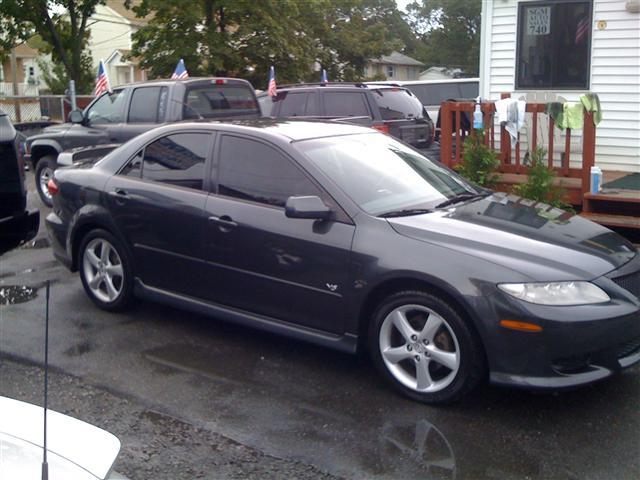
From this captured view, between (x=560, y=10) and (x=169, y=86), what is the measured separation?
5.54m

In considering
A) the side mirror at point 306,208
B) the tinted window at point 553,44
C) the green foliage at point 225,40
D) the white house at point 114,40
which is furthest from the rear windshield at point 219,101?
the white house at point 114,40

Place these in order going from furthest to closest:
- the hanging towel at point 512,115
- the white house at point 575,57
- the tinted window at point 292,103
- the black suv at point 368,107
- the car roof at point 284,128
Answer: the tinted window at point 292,103 → the black suv at point 368,107 → the white house at point 575,57 → the hanging towel at point 512,115 → the car roof at point 284,128

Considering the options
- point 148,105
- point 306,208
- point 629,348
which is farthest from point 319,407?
point 148,105

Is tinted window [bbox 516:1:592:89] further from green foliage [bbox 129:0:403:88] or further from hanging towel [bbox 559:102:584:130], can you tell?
green foliage [bbox 129:0:403:88]

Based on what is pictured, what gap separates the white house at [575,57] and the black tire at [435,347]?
7.34 m

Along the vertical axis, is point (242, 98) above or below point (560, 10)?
below

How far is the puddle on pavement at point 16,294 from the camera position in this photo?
272 inches

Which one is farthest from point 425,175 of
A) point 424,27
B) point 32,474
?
point 424,27

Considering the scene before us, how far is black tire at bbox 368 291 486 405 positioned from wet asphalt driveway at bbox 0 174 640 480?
111 millimetres

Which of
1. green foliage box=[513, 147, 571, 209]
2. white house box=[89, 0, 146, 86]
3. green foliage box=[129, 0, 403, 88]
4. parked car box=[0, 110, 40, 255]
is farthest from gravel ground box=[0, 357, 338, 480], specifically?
white house box=[89, 0, 146, 86]

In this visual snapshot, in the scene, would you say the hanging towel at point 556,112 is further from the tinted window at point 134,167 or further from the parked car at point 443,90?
the parked car at point 443,90

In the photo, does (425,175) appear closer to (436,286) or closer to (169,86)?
(436,286)

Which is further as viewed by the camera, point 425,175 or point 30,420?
point 425,175

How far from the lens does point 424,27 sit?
72.1m
